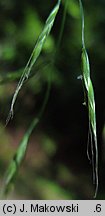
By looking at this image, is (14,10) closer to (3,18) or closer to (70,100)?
(3,18)

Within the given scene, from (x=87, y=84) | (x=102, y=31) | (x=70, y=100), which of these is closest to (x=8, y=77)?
(x=87, y=84)

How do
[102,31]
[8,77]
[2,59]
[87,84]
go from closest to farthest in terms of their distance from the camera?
[87,84]
[8,77]
[102,31]
[2,59]

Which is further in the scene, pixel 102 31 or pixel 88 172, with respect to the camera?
pixel 88 172

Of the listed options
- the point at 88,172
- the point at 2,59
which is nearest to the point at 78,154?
the point at 88,172

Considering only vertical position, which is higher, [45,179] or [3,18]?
[3,18]

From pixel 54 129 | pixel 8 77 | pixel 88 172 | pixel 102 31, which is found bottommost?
pixel 88 172

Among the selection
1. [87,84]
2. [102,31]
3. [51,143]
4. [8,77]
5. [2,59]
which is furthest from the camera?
[51,143]
